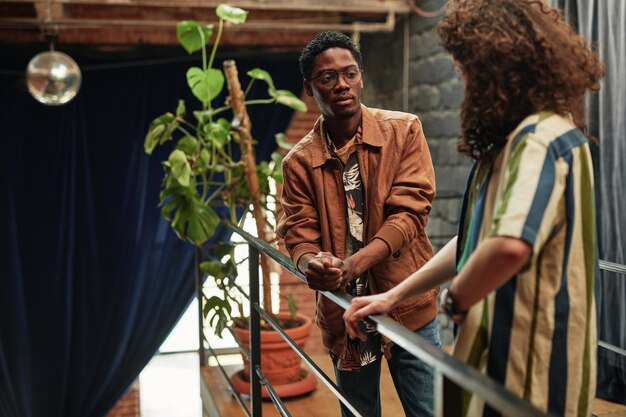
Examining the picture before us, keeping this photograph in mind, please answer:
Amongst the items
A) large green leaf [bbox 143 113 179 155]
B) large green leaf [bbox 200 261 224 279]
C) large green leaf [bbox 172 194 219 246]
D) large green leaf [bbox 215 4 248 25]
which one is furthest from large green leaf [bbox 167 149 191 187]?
large green leaf [bbox 215 4 248 25]

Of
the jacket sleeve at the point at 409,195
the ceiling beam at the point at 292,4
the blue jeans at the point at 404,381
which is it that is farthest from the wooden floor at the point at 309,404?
the ceiling beam at the point at 292,4

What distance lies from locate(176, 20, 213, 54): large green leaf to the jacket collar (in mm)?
1977

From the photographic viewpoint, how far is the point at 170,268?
519 cm

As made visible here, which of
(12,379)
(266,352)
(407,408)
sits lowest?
(12,379)

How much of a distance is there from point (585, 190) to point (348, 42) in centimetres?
79

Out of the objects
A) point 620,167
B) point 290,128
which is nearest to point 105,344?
point 290,128

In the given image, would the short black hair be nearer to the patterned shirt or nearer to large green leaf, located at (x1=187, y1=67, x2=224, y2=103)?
the patterned shirt

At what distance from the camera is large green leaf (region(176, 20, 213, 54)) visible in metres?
3.45

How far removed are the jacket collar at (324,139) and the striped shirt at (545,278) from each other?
603mm

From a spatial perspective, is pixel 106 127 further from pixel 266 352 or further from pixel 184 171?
pixel 266 352

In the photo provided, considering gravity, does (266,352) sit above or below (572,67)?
below

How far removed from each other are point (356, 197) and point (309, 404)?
6.00ft

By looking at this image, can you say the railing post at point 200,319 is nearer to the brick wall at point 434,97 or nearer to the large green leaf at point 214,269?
the large green leaf at point 214,269

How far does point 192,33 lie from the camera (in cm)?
350
